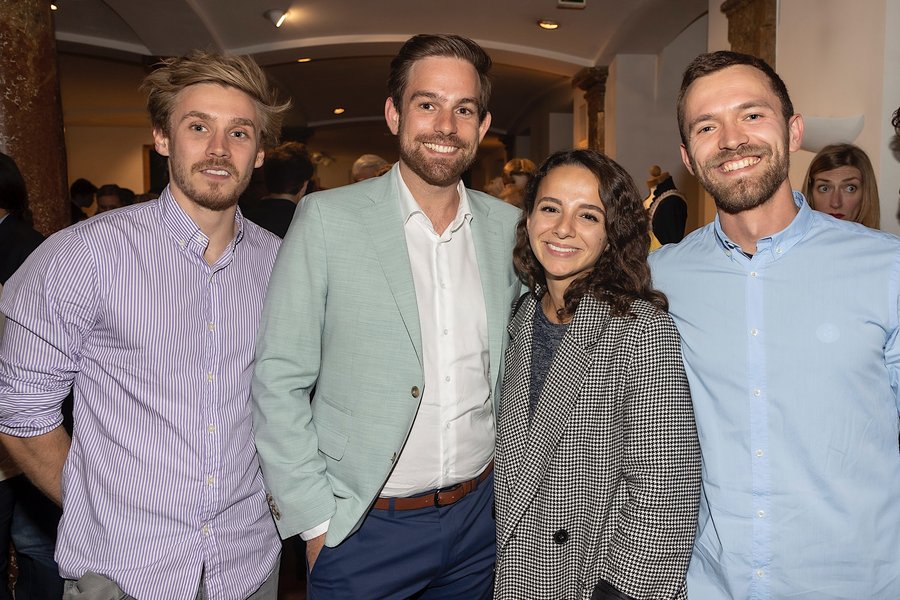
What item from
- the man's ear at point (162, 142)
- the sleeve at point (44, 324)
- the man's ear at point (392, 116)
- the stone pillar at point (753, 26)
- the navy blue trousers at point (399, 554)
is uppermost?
→ the stone pillar at point (753, 26)

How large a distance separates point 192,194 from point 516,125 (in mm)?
13751

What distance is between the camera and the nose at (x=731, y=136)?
5.61ft

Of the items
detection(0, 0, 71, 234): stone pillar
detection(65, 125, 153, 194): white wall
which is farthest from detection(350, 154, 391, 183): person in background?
detection(65, 125, 153, 194): white wall

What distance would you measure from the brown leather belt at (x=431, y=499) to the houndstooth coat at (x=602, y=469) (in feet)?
0.50

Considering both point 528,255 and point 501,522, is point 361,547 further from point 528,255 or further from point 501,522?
point 528,255

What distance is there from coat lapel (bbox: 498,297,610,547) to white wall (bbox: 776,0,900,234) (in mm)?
2562

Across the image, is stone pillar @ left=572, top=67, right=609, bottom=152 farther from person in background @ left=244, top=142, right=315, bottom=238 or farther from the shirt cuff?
the shirt cuff

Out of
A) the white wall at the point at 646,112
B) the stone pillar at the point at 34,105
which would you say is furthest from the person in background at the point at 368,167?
the white wall at the point at 646,112

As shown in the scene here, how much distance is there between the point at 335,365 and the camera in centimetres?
186

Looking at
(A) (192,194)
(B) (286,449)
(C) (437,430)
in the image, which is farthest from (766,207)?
(A) (192,194)

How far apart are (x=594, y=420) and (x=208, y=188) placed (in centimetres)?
113

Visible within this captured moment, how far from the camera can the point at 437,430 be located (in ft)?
6.23

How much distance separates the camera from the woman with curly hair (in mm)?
1617

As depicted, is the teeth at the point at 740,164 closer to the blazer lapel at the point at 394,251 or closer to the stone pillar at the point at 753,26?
the blazer lapel at the point at 394,251
